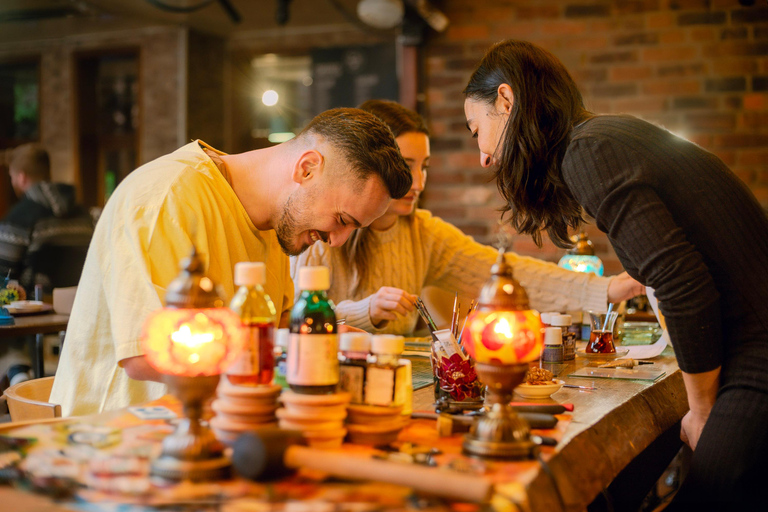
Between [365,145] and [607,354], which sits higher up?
[365,145]

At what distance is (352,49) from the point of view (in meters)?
6.63

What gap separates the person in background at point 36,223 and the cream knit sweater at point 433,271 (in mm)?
2750

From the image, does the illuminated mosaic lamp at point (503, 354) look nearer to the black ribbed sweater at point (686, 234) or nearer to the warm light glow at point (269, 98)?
the black ribbed sweater at point (686, 234)

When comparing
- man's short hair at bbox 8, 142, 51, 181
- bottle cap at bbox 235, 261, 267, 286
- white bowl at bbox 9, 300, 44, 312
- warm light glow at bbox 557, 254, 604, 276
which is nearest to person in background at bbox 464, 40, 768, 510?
bottle cap at bbox 235, 261, 267, 286

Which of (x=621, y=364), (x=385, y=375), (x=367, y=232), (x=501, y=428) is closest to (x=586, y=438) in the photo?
(x=501, y=428)

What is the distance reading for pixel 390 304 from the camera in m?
2.17

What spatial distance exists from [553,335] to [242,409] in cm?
115

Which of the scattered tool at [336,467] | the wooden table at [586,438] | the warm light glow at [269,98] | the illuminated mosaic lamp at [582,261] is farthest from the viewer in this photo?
the warm light glow at [269,98]

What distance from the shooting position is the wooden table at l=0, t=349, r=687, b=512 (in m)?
0.94

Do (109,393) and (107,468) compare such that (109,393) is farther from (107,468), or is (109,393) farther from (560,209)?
(560,209)

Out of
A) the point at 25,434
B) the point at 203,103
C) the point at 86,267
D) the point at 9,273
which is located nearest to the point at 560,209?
the point at 86,267

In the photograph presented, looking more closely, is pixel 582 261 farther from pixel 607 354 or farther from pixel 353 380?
pixel 353 380

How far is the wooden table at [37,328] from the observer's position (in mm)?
3029

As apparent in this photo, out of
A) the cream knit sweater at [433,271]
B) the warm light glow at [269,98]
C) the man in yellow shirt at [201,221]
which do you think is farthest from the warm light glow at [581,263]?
the warm light glow at [269,98]
